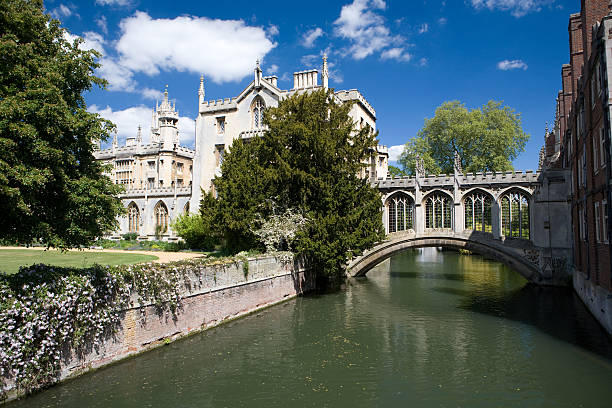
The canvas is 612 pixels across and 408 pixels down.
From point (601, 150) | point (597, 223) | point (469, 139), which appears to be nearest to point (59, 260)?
point (597, 223)

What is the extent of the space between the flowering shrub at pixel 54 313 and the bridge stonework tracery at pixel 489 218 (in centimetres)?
2047

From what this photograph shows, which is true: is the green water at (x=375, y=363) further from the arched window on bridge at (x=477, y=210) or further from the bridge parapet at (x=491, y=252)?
the arched window on bridge at (x=477, y=210)

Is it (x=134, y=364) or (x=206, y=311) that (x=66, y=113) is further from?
(x=206, y=311)

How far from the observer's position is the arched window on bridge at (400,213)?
29.8m

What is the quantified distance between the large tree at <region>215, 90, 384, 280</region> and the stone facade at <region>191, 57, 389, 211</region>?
32.9 feet

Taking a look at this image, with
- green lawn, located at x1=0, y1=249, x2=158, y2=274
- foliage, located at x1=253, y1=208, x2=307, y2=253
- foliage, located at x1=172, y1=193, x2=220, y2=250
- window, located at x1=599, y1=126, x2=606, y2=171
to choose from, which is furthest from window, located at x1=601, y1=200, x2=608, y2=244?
foliage, located at x1=172, y1=193, x2=220, y2=250

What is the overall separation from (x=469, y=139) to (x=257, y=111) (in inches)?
861

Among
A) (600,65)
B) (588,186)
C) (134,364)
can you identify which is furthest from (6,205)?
(588,186)

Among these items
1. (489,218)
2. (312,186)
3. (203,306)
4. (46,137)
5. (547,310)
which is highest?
(312,186)

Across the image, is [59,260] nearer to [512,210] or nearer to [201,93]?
[201,93]

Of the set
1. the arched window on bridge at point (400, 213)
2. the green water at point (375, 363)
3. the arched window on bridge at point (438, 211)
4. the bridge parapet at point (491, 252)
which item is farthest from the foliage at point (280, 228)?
the arched window on bridge at point (438, 211)

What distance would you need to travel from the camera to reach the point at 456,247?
1099 inches

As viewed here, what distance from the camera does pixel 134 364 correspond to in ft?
37.1

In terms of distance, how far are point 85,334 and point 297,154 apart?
46.6 ft
